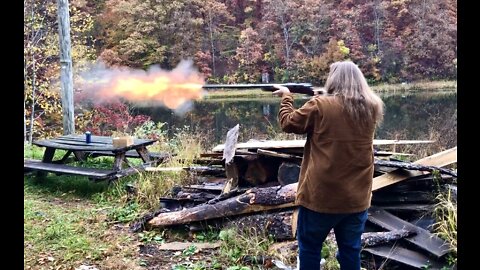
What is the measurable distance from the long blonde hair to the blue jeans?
0.67 m

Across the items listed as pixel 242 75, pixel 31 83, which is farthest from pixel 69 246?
pixel 242 75

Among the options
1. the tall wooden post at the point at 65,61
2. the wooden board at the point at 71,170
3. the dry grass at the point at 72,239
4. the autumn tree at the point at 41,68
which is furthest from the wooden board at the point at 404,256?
the autumn tree at the point at 41,68

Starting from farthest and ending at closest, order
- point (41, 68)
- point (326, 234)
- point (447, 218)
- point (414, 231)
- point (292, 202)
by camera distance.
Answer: point (41, 68) → point (292, 202) → point (447, 218) → point (414, 231) → point (326, 234)

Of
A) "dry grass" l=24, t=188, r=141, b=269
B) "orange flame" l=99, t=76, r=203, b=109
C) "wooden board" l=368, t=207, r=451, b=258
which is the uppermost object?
"orange flame" l=99, t=76, r=203, b=109

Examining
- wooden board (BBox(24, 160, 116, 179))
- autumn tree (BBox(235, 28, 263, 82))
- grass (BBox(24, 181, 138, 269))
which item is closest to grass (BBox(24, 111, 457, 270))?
grass (BBox(24, 181, 138, 269))

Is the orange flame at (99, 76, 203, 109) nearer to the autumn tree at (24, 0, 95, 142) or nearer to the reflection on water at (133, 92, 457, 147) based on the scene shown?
the reflection on water at (133, 92, 457, 147)

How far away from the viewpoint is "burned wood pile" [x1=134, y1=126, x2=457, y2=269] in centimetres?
428

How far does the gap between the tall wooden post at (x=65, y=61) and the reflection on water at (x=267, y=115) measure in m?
4.29

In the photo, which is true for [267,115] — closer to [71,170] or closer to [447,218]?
[71,170]

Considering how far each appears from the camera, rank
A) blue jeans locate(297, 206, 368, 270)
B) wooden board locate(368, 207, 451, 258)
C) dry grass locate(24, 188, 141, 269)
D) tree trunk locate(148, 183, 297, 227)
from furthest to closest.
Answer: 1. tree trunk locate(148, 183, 297, 227)
2. dry grass locate(24, 188, 141, 269)
3. wooden board locate(368, 207, 451, 258)
4. blue jeans locate(297, 206, 368, 270)

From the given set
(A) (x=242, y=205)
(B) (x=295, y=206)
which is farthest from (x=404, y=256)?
(A) (x=242, y=205)

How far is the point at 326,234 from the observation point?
3.15m

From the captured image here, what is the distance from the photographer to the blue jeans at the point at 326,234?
10.2 feet

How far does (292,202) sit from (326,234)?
5.58 feet
